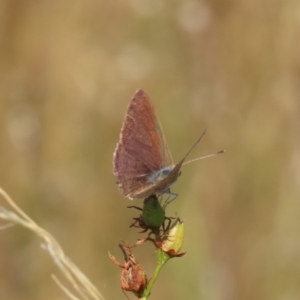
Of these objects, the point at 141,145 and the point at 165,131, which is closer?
the point at 141,145

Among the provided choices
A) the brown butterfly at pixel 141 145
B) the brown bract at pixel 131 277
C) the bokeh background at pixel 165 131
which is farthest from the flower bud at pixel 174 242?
the bokeh background at pixel 165 131

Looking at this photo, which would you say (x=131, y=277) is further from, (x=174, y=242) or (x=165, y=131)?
(x=165, y=131)

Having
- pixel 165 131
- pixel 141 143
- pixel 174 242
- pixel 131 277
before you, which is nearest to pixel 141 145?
pixel 141 143

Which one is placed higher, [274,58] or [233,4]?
[233,4]

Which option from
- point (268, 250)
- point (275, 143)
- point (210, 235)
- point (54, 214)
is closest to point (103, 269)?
point (54, 214)

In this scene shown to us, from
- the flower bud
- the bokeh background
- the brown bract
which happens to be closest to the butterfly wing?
the flower bud

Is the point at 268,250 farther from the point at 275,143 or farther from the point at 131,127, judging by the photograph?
the point at 131,127

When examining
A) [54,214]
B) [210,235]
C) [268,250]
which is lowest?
[268,250]

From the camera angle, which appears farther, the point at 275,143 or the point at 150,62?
the point at 150,62
